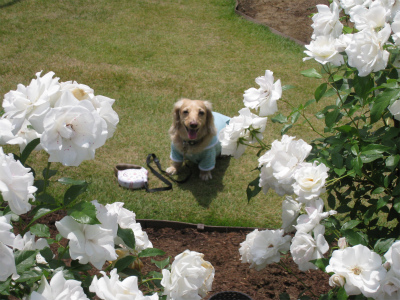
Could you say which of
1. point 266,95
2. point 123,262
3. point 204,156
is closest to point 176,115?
point 204,156

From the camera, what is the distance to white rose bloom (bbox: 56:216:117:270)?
1177mm

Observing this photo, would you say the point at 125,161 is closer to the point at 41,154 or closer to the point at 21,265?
the point at 41,154

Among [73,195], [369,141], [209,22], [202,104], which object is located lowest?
[209,22]

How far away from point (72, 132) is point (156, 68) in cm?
589

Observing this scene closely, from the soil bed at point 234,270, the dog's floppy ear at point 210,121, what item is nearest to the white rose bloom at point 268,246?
the soil bed at point 234,270

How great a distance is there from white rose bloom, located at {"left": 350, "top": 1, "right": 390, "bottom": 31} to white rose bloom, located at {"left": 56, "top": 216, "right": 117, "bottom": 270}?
3.65 ft

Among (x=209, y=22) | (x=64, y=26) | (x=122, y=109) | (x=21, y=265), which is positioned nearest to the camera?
(x=21, y=265)

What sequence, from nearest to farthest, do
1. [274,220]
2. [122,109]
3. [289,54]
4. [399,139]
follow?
[399,139]
[274,220]
[122,109]
[289,54]

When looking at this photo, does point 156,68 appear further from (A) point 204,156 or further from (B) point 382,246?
(B) point 382,246

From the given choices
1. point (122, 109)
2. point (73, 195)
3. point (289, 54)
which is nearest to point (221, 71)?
point (289, 54)

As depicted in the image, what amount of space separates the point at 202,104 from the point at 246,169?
787 mm

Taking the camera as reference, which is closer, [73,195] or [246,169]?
[73,195]

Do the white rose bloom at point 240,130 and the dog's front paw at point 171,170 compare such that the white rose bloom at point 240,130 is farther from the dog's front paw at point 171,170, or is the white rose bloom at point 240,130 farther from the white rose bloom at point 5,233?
the dog's front paw at point 171,170

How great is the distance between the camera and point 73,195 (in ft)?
4.11
